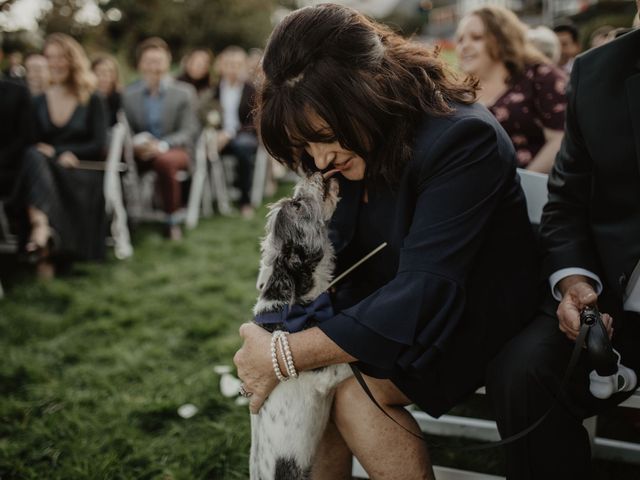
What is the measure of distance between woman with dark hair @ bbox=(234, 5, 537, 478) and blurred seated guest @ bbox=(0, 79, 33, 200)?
502 cm

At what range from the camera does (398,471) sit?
2016mm

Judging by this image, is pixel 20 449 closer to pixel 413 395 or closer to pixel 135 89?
pixel 413 395

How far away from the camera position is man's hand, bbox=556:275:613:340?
2.01 meters

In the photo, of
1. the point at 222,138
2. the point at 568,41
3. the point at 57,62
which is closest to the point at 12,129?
the point at 57,62

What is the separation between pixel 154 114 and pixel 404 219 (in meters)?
7.24

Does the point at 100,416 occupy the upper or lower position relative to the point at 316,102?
lower

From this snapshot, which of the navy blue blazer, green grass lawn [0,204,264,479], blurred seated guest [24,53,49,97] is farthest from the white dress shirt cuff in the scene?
blurred seated guest [24,53,49,97]

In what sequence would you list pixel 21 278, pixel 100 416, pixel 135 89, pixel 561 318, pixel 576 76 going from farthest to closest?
pixel 135 89 < pixel 21 278 < pixel 100 416 < pixel 576 76 < pixel 561 318

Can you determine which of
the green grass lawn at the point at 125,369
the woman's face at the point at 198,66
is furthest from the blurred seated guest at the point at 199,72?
the green grass lawn at the point at 125,369

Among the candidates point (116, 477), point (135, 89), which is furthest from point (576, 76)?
point (135, 89)

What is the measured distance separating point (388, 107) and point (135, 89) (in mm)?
7508

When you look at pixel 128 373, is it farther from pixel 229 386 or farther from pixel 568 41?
pixel 568 41

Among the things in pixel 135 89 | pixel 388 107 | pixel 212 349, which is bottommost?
pixel 212 349

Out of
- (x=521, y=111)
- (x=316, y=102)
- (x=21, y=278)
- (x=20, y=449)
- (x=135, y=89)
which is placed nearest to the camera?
(x=316, y=102)
